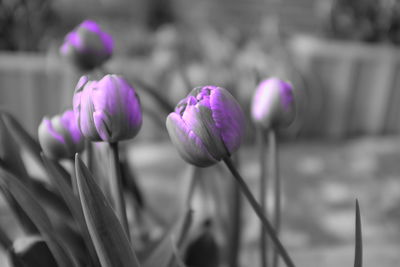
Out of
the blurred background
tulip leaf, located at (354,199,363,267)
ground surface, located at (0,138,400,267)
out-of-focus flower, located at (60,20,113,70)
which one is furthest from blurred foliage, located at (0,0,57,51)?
tulip leaf, located at (354,199,363,267)

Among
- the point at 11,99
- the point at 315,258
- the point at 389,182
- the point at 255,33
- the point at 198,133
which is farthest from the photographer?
the point at 255,33

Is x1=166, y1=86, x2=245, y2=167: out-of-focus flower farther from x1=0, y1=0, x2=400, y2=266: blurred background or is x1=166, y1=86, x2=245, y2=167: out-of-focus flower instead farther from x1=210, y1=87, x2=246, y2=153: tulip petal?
x1=0, y1=0, x2=400, y2=266: blurred background

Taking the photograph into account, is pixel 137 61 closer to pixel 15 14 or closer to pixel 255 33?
pixel 15 14

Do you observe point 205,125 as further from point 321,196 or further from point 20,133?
point 321,196

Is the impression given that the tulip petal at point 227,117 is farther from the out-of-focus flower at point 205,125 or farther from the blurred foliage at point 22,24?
the blurred foliage at point 22,24

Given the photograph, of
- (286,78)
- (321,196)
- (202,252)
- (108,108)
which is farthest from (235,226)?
(286,78)

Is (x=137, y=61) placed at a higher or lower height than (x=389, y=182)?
higher

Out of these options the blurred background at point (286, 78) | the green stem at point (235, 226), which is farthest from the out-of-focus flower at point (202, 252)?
the blurred background at point (286, 78)

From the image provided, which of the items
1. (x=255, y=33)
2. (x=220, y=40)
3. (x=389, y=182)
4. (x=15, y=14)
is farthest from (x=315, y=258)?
(x=255, y=33)
